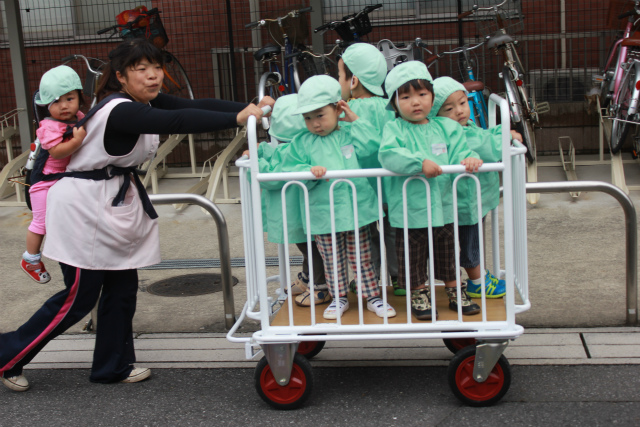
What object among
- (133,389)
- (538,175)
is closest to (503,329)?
(133,389)

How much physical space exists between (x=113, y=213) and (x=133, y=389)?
35.1 inches

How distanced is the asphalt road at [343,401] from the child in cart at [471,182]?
51cm

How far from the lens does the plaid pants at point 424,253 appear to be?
3348mm

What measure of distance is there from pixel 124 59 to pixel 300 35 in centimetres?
414

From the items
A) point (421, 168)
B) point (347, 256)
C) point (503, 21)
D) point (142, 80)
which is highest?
point (503, 21)

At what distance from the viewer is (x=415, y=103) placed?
10.7 feet

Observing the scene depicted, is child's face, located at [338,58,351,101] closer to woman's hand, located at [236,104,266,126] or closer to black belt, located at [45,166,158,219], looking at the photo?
woman's hand, located at [236,104,266,126]

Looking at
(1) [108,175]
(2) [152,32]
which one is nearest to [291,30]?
(2) [152,32]

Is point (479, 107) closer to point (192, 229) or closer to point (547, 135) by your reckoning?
point (547, 135)

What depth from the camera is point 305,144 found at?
340 centimetres

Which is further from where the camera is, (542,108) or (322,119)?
(542,108)

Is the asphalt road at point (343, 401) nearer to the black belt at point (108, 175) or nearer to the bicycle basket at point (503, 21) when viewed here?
the black belt at point (108, 175)

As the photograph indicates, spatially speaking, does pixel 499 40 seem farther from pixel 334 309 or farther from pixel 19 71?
pixel 19 71

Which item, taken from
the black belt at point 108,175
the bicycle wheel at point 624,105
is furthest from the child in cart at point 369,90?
the bicycle wheel at point 624,105
